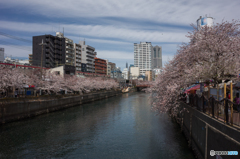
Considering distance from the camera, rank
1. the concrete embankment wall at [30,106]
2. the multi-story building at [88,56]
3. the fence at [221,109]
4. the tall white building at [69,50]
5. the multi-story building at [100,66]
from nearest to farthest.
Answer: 1. the fence at [221,109]
2. the concrete embankment wall at [30,106]
3. the tall white building at [69,50]
4. the multi-story building at [88,56]
5. the multi-story building at [100,66]

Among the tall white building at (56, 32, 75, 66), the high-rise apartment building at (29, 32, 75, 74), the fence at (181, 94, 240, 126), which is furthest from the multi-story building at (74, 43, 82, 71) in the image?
the fence at (181, 94, 240, 126)

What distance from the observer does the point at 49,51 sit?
71750mm

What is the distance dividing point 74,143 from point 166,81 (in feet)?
32.3

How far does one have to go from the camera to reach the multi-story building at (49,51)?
71750 millimetres

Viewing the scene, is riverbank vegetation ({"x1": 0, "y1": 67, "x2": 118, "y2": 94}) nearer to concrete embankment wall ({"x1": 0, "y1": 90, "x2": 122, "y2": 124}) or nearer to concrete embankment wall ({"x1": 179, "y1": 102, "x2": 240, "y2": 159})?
concrete embankment wall ({"x1": 0, "y1": 90, "x2": 122, "y2": 124})

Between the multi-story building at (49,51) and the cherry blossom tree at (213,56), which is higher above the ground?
the multi-story building at (49,51)

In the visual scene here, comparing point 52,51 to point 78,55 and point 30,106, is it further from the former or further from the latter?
point 30,106

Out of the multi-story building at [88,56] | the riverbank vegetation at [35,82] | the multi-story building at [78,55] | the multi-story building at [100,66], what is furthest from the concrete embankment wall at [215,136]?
the multi-story building at [100,66]

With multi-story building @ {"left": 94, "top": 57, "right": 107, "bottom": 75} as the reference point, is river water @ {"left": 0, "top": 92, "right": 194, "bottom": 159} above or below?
below

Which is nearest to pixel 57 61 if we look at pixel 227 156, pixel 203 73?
pixel 203 73

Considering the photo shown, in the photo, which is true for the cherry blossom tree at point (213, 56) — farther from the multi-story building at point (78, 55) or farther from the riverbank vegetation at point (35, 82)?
the multi-story building at point (78, 55)

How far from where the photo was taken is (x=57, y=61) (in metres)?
75.1

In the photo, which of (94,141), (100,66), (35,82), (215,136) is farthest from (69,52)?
(215,136)

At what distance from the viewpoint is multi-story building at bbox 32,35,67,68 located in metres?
71.8
